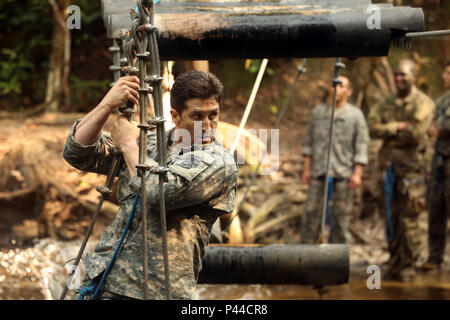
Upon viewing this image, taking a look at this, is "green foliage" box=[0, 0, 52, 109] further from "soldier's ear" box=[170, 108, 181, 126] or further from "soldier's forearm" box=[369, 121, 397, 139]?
"soldier's ear" box=[170, 108, 181, 126]

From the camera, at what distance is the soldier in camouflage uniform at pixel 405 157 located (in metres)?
7.32

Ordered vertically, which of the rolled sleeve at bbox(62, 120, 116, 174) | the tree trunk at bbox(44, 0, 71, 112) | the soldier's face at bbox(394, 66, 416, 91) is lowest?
the rolled sleeve at bbox(62, 120, 116, 174)

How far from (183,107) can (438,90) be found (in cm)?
986

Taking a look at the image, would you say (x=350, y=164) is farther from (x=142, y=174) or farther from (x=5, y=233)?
(x=142, y=174)

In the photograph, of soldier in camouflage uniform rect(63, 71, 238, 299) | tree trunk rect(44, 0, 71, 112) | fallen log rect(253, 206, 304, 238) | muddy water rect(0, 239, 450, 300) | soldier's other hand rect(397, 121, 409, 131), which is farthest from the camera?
tree trunk rect(44, 0, 71, 112)

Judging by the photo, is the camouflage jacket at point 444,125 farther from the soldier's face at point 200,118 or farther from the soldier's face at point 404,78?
the soldier's face at point 200,118

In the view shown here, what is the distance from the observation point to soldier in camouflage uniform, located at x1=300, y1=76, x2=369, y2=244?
7621 millimetres

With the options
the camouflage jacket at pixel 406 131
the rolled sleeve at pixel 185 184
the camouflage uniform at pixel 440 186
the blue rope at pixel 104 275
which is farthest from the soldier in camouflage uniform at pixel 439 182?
the blue rope at pixel 104 275

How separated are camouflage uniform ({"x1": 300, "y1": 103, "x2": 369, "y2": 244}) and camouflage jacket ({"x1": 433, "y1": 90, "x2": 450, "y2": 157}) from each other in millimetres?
781

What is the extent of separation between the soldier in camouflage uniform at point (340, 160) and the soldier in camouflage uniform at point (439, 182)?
2.56 feet

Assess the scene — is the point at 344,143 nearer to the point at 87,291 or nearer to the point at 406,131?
the point at 406,131

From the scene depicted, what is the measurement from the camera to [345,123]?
7.65 m

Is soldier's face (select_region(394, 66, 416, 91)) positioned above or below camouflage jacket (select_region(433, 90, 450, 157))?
above

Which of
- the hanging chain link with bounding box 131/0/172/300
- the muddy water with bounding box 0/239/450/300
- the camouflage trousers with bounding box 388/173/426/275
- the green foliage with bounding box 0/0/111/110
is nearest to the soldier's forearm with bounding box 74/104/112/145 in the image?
the hanging chain link with bounding box 131/0/172/300
